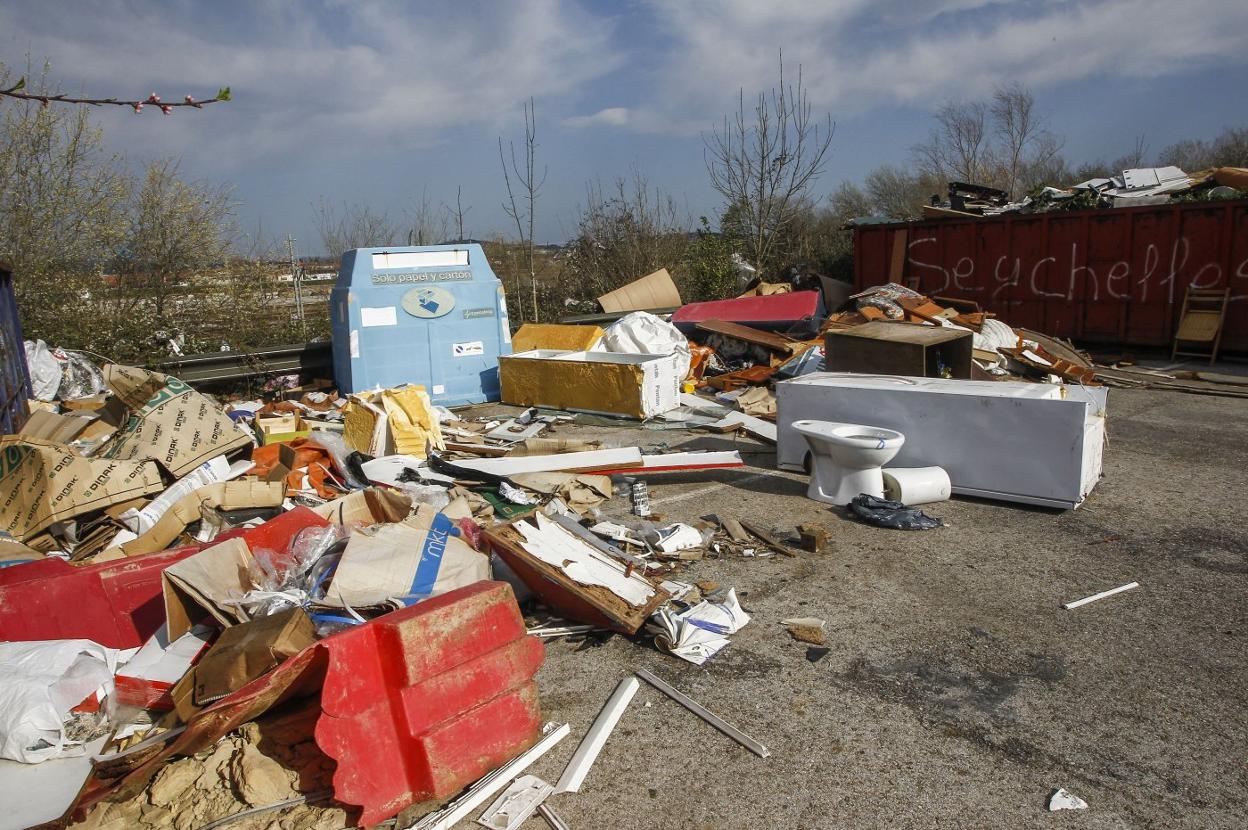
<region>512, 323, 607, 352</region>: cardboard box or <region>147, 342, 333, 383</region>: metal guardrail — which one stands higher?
<region>512, 323, 607, 352</region>: cardboard box

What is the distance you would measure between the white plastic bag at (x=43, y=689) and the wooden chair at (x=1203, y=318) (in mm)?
12920

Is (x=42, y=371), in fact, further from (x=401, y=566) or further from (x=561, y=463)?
(x=401, y=566)

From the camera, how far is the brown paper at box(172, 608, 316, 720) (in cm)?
295

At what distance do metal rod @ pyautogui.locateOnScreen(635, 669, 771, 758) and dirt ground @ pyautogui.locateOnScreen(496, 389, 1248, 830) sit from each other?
4 cm

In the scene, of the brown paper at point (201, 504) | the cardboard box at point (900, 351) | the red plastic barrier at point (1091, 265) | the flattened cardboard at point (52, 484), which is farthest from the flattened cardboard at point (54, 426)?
the red plastic barrier at point (1091, 265)

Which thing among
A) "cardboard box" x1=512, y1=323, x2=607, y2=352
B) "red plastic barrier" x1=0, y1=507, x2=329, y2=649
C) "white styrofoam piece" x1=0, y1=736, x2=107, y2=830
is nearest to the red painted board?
"cardboard box" x1=512, y1=323, x2=607, y2=352

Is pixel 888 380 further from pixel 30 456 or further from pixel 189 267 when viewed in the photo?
pixel 189 267

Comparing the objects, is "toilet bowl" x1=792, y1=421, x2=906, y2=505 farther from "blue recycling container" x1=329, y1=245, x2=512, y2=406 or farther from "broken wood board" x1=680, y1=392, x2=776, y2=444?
"blue recycling container" x1=329, y1=245, x2=512, y2=406

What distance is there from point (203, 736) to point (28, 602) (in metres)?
1.58

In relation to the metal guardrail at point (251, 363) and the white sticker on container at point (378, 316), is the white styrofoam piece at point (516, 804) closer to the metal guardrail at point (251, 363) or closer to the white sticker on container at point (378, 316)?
the white sticker on container at point (378, 316)

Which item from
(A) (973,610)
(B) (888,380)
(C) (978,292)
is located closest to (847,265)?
(C) (978,292)

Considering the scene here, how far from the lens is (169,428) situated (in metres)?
5.91

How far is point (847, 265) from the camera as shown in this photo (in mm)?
16359

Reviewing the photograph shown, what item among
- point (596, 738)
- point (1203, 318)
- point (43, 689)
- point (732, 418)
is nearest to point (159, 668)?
point (43, 689)
